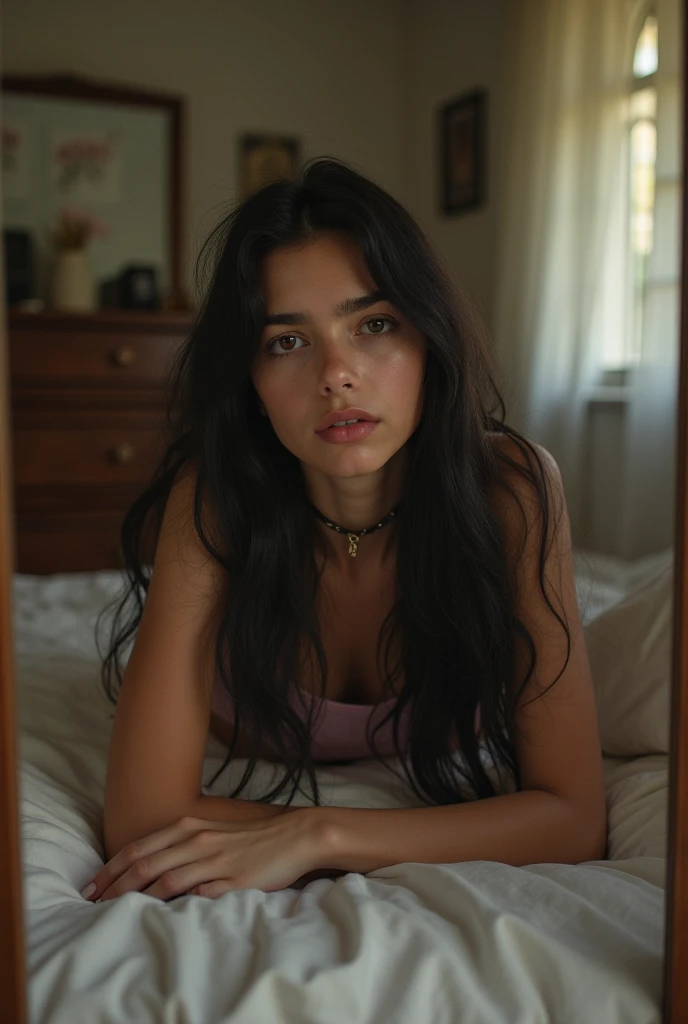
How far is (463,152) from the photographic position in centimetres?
342

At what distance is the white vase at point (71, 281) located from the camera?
10.3ft

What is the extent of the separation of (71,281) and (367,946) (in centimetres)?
282

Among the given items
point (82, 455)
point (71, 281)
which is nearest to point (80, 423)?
point (82, 455)

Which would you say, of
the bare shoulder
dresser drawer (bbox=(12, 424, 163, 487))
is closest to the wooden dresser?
dresser drawer (bbox=(12, 424, 163, 487))

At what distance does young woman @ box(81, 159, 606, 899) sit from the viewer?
34.9 inches

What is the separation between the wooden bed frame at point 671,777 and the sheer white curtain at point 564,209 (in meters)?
2.00

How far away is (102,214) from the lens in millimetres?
3328

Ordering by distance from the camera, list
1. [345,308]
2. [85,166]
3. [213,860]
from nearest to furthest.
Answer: [213,860]
[345,308]
[85,166]

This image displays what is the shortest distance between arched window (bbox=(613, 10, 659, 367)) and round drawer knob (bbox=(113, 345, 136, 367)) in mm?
1389

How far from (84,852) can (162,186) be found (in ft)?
9.49

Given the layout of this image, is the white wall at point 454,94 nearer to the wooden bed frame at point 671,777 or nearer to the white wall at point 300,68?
the white wall at point 300,68

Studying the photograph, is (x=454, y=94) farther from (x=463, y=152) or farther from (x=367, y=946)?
(x=367, y=946)

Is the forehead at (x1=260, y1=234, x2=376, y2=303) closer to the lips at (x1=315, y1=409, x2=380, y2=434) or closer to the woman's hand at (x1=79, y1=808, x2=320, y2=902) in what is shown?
the lips at (x1=315, y1=409, x2=380, y2=434)

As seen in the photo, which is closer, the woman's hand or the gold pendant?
the woman's hand
